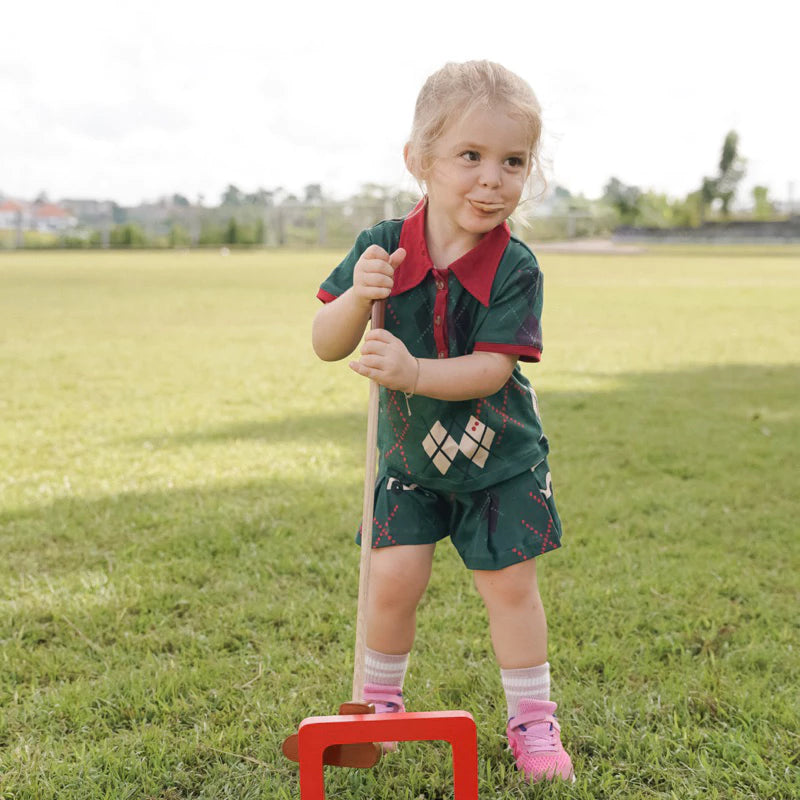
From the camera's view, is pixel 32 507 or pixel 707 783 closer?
pixel 707 783

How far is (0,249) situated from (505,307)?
47365 millimetres

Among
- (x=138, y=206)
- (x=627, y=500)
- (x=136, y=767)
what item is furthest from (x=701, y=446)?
(x=138, y=206)

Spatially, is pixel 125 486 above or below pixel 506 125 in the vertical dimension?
below

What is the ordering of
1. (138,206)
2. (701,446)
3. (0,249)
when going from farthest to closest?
1. (138,206)
2. (0,249)
3. (701,446)

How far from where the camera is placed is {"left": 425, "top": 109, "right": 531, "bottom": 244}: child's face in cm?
194

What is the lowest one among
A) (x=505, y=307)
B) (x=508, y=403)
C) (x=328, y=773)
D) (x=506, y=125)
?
(x=328, y=773)

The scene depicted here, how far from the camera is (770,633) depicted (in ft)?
9.00

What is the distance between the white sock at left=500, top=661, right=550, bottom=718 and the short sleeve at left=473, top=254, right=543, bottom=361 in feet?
2.31

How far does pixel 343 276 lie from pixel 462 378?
36 centimetres

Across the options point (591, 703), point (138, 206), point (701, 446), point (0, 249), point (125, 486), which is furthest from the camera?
point (138, 206)

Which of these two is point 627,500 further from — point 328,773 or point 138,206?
point 138,206

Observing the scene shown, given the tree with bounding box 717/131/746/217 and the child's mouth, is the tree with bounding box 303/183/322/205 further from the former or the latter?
the child's mouth

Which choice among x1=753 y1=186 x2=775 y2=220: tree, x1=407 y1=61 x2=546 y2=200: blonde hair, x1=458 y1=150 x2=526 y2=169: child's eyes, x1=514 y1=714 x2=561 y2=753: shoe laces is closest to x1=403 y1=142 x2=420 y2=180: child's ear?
x1=407 y1=61 x2=546 y2=200: blonde hair

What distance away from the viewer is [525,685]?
7.20ft
